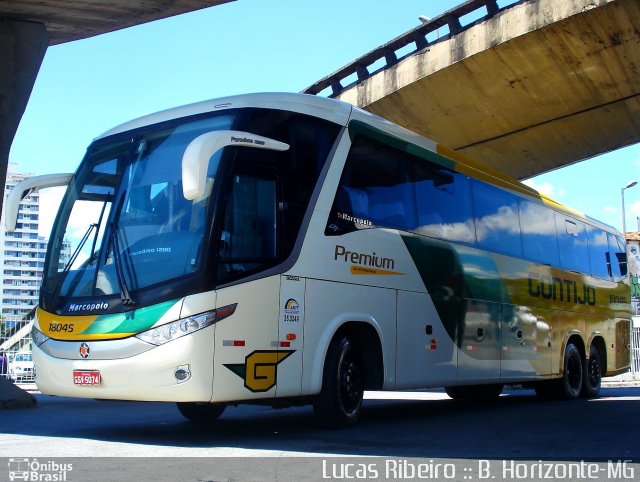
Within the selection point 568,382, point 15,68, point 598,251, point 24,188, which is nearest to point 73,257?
point 24,188

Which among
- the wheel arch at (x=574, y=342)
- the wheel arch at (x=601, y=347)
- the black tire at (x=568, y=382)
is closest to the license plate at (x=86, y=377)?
the wheel arch at (x=574, y=342)

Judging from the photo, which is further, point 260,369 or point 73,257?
point 73,257

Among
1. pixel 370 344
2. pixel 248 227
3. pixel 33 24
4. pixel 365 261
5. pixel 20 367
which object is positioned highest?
pixel 33 24

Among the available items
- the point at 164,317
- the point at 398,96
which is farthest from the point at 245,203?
the point at 398,96

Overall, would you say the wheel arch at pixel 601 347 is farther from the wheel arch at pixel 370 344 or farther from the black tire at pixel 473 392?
the wheel arch at pixel 370 344

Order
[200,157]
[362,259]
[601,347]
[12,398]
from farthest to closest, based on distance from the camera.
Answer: [601,347] < [12,398] < [362,259] < [200,157]

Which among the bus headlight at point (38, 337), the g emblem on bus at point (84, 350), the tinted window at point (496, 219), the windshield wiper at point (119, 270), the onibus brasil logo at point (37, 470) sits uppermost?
the tinted window at point (496, 219)

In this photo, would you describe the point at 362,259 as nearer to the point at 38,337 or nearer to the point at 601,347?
the point at 38,337

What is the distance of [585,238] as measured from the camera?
671 inches

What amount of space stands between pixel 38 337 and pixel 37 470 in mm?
2584

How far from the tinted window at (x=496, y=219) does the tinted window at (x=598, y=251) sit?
4035mm

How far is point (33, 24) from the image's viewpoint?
14180mm

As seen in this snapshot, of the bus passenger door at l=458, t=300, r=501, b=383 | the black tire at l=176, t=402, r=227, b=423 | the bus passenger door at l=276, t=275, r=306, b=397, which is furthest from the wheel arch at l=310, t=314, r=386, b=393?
the bus passenger door at l=458, t=300, r=501, b=383

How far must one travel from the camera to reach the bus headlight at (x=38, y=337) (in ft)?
26.9
